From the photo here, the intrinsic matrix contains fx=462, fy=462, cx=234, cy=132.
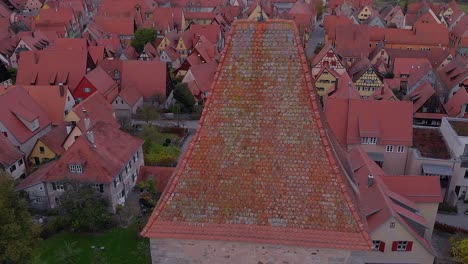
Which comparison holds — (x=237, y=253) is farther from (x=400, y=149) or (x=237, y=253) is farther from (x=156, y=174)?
(x=400, y=149)

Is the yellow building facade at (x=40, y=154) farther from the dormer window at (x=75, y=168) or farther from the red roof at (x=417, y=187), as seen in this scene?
the red roof at (x=417, y=187)

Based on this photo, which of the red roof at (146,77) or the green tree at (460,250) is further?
the red roof at (146,77)

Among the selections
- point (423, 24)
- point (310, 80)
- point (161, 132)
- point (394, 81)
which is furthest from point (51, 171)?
point (423, 24)

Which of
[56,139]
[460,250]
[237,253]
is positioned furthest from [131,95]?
[237,253]

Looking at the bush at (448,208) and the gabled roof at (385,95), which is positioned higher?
the gabled roof at (385,95)

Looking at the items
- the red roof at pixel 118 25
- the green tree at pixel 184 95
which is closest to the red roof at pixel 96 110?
the green tree at pixel 184 95

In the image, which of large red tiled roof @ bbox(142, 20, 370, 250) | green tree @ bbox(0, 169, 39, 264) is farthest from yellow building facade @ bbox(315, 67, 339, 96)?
large red tiled roof @ bbox(142, 20, 370, 250)
